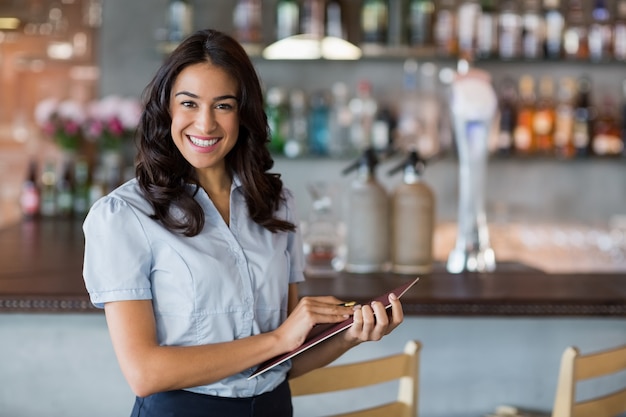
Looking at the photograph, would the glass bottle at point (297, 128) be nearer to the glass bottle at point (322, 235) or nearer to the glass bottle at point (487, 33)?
the glass bottle at point (487, 33)

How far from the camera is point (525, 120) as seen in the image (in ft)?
13.0

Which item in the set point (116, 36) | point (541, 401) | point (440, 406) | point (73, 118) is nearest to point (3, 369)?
point (440, 406)

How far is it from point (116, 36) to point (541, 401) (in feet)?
9.14

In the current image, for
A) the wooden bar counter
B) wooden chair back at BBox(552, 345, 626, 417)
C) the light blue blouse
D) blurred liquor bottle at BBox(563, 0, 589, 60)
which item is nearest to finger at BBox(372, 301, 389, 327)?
the light blue blouse

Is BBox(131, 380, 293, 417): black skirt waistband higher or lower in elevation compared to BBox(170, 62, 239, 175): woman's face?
lower

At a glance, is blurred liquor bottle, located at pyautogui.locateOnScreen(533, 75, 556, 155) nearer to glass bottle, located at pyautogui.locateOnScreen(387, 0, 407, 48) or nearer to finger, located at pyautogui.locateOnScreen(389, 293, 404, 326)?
glass bottle, located at pyautogui.locateOnScreen(387, 0, 407, 48)

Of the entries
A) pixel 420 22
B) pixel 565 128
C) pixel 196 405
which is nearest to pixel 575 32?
pixel 565 128

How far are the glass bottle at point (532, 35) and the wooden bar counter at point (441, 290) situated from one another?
1.78 meters

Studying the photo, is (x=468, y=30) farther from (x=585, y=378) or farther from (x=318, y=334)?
(x=318, y=334)

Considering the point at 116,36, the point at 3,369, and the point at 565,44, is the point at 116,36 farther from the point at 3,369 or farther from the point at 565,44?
the point at 3,369

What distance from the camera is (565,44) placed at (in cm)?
398

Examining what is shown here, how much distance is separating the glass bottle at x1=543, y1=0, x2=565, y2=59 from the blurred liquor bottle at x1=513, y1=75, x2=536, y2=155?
158mm

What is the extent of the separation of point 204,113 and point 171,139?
0.28 ft

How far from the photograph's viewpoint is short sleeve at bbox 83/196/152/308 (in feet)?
3.92
